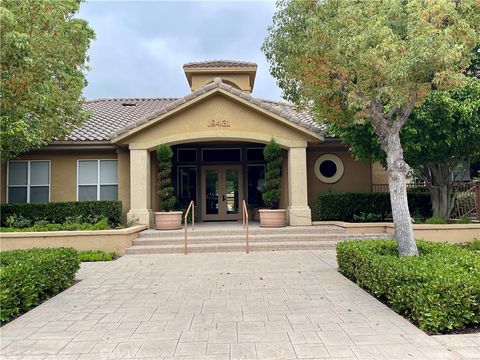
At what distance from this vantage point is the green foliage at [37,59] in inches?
227

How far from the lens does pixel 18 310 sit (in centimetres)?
541

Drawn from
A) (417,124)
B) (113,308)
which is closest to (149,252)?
(113,308)

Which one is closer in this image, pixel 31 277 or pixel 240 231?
pixel 31 277

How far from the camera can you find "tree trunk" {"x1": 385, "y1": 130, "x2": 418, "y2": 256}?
22.1 feet

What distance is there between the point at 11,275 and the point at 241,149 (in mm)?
12373

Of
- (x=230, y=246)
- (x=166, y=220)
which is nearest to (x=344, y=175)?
(x=230, y=246)

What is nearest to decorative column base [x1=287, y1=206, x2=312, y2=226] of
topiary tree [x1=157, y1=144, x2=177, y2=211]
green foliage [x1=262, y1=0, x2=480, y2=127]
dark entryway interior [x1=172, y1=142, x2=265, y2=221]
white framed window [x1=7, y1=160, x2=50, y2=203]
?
dark entryway interior [x1=172, y1=142, x2=265, y2=221]

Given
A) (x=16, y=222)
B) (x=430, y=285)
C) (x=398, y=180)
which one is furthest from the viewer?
(x=16, y=222)

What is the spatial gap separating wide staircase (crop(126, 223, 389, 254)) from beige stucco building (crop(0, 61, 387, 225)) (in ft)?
4.36

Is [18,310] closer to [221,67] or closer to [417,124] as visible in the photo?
[417,124]

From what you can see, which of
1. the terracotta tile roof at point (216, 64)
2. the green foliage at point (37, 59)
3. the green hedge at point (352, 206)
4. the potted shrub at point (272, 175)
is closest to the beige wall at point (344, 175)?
the green hedge at point (352, 206)

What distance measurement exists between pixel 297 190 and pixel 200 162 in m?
5.27

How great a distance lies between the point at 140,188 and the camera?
13406 millimetres

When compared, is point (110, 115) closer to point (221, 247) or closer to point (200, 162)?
point (200, 162)
